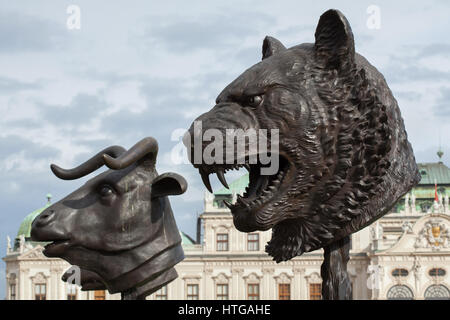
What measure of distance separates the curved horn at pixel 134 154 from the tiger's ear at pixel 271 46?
2.97ft

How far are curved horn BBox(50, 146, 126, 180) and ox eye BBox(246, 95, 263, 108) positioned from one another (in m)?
1.42

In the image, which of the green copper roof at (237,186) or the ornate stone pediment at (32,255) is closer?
the green copper roof at (237,186)

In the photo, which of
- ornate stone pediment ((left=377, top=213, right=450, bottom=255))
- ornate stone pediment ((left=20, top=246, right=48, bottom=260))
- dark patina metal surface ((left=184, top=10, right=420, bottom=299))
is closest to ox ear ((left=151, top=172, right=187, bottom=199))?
dark patina metal surface ((left=184, top=10, right=420, bottom=299))

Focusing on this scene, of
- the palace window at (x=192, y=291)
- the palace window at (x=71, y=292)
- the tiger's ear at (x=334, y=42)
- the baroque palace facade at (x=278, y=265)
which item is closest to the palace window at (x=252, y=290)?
the baroque palace facade at (x=278, y=265)

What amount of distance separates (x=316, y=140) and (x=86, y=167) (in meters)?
1.71

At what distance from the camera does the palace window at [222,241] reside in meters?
45.8

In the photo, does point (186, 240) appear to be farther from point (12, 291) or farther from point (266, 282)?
point (12, 291)

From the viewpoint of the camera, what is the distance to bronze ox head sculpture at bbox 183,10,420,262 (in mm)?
3266

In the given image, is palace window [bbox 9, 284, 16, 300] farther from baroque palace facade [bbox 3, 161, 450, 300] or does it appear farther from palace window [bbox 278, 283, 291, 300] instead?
palace window [bbox 278, 283, 291, 300]

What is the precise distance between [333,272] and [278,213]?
1.25ft

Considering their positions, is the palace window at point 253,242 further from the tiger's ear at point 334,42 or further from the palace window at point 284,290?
the tiger's ear at point 334,42

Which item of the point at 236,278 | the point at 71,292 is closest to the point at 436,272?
the point at 236,278

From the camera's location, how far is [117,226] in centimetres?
446
